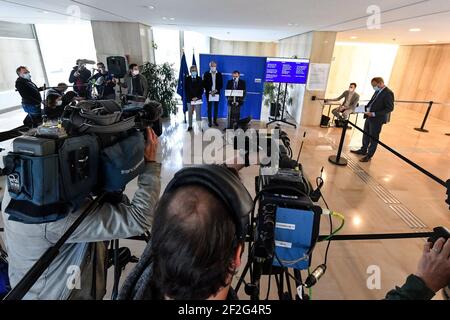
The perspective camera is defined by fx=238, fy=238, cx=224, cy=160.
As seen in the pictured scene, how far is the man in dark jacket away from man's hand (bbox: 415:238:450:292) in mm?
5790

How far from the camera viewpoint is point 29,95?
4633mm

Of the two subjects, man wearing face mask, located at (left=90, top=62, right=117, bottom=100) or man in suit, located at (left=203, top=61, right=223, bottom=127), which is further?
man in suit, located at (left=203, top=61, right=223, bottom=127)

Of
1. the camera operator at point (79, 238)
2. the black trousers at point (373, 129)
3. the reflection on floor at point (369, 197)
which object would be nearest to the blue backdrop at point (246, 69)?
the reflection on floor at point (369, 197)

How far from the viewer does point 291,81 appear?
627cm

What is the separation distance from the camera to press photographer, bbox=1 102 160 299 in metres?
0.68

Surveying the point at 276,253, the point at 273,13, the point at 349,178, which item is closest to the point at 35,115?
the point at 273,13

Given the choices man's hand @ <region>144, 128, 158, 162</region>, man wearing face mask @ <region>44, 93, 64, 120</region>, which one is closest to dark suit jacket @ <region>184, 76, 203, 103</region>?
man wearing face mask @ <region>44, 93, 64, 120</region>

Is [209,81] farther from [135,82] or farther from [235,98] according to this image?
[135,82]

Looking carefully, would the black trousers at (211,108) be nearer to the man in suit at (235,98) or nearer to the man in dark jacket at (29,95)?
the man in suit at (235,98)

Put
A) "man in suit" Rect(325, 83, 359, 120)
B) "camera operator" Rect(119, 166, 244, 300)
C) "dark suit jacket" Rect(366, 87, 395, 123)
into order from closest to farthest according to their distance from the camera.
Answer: "camera operator" Rect(119, 166, 244, 300)
"dark suit jacket" Rect(366, 87, 395, 123)
"man in suit" Rect(325, 83, 359, 120)

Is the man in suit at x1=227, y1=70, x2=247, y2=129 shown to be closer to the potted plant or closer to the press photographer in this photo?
the potted plant

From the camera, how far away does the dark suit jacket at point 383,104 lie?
4.25 metres

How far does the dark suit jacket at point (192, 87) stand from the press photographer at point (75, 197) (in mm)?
5148
